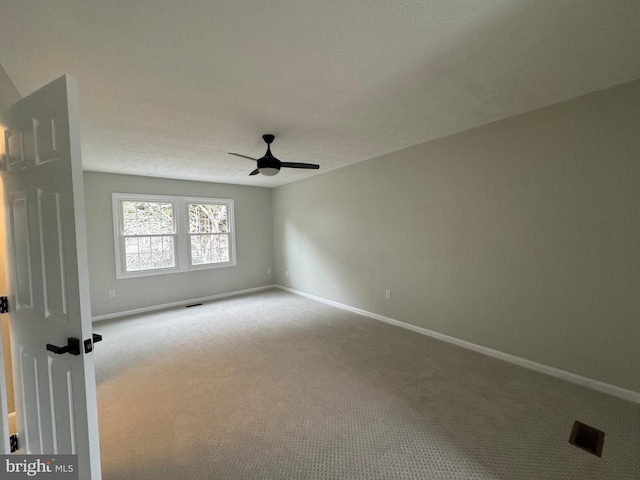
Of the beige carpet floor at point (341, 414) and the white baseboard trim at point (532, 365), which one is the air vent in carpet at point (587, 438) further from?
the white baseboard trim at point (532, 365)

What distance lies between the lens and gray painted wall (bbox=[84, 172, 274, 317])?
13.5 feet

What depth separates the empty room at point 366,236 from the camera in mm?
1193

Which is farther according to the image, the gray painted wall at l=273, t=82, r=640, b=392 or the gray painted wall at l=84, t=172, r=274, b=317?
the gray painted wall at l=84, t=172, r=274, b=317

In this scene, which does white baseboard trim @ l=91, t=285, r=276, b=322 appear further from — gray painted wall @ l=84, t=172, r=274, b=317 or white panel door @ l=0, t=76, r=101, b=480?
white panel door @ l=0, t=76, r=101, b=480

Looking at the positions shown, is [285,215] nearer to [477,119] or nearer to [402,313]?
[402,313]

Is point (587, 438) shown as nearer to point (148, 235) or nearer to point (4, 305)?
point (4, 305)

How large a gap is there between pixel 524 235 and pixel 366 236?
197 centimetres

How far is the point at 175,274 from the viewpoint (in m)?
4.84

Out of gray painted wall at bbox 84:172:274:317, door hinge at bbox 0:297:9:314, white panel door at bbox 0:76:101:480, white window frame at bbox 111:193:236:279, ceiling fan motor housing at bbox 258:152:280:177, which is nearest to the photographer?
white panel door at bbox 0:76:101:480

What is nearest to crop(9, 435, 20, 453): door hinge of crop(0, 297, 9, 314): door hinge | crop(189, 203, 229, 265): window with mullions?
crop(0, 297, 9, 314): door hinge

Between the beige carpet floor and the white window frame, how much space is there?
1.64 m

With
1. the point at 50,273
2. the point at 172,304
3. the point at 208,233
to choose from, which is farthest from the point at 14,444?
the point at 208,233

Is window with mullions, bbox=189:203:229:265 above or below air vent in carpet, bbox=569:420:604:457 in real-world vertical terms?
above

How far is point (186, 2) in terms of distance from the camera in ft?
3.78
